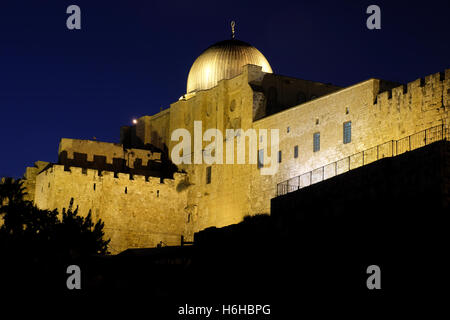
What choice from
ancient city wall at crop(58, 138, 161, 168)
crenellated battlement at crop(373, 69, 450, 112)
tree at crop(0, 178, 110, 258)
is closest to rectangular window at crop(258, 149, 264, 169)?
tree at crop(0, 178, 110, 258)

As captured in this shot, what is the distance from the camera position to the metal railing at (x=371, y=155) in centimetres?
3544

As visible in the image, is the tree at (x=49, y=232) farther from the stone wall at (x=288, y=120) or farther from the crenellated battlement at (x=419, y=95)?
→ the crenellated battlement at (x=419, y=95)

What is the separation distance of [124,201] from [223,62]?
1151cm

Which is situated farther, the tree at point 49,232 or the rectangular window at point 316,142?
the rectangular window at point 316,142

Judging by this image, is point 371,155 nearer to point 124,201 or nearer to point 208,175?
point 208,175

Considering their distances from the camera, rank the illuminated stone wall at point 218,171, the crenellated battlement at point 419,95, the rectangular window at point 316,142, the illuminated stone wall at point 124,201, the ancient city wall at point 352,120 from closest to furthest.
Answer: the crenellated battlement at point 419,95
the ancient city wall at point 352,120
the illuminated stone wall at point 218,171
the rectangular window at point 316,142
the illuminated stone wall at point 124,201

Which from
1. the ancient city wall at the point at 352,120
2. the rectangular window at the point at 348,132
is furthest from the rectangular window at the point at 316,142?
the rectangular window at the point at 348,132

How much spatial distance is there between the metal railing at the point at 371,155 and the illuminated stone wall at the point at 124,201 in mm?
10484

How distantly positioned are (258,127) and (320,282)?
2140 centimetres

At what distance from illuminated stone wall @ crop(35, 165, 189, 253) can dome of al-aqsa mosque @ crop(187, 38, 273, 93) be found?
710 centimetres

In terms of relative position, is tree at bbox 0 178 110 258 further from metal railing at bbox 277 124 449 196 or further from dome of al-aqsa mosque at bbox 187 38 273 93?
dome of al-aqsa mosque at bbox 187 38 273 93

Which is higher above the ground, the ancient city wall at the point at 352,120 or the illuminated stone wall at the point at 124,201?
the ancient city wall at the point at 352,120

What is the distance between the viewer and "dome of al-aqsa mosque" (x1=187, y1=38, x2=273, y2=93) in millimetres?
56625
